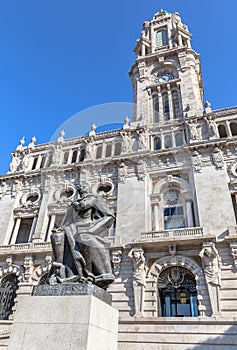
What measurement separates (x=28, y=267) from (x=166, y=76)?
26.5 meters

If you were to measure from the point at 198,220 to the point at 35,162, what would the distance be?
18883mm

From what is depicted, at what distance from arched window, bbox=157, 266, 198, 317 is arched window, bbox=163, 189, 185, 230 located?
3892 millimetres

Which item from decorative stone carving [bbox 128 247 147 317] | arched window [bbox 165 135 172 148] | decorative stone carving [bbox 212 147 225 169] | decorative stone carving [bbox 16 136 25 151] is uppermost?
decorative stone carving [bbox 16 136 25 151]

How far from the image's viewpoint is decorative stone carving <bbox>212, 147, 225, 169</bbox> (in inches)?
831

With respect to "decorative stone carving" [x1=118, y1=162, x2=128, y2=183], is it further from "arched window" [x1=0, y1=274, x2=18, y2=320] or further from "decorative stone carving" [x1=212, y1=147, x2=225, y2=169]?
"arched window" [x1=0, y1=274, x2=18, y2=320]

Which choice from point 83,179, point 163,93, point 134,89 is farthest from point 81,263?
point 134,89

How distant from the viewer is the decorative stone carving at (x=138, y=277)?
16.3 m

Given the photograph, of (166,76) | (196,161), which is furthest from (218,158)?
(166,76)

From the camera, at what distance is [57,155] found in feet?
91.4

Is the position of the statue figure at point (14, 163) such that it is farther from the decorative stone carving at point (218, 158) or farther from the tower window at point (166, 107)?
the decorative stone carving at point (218, 158)

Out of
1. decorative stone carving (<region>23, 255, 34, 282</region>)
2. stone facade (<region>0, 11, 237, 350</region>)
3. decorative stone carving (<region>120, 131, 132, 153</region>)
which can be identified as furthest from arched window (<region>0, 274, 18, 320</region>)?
decorative stone carving (<region>120, 131, 132, 153</region>)

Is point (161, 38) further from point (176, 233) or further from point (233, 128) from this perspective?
point (176, 233)

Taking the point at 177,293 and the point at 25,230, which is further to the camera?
the point at 25,230

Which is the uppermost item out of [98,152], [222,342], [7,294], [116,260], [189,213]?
[98,152]
